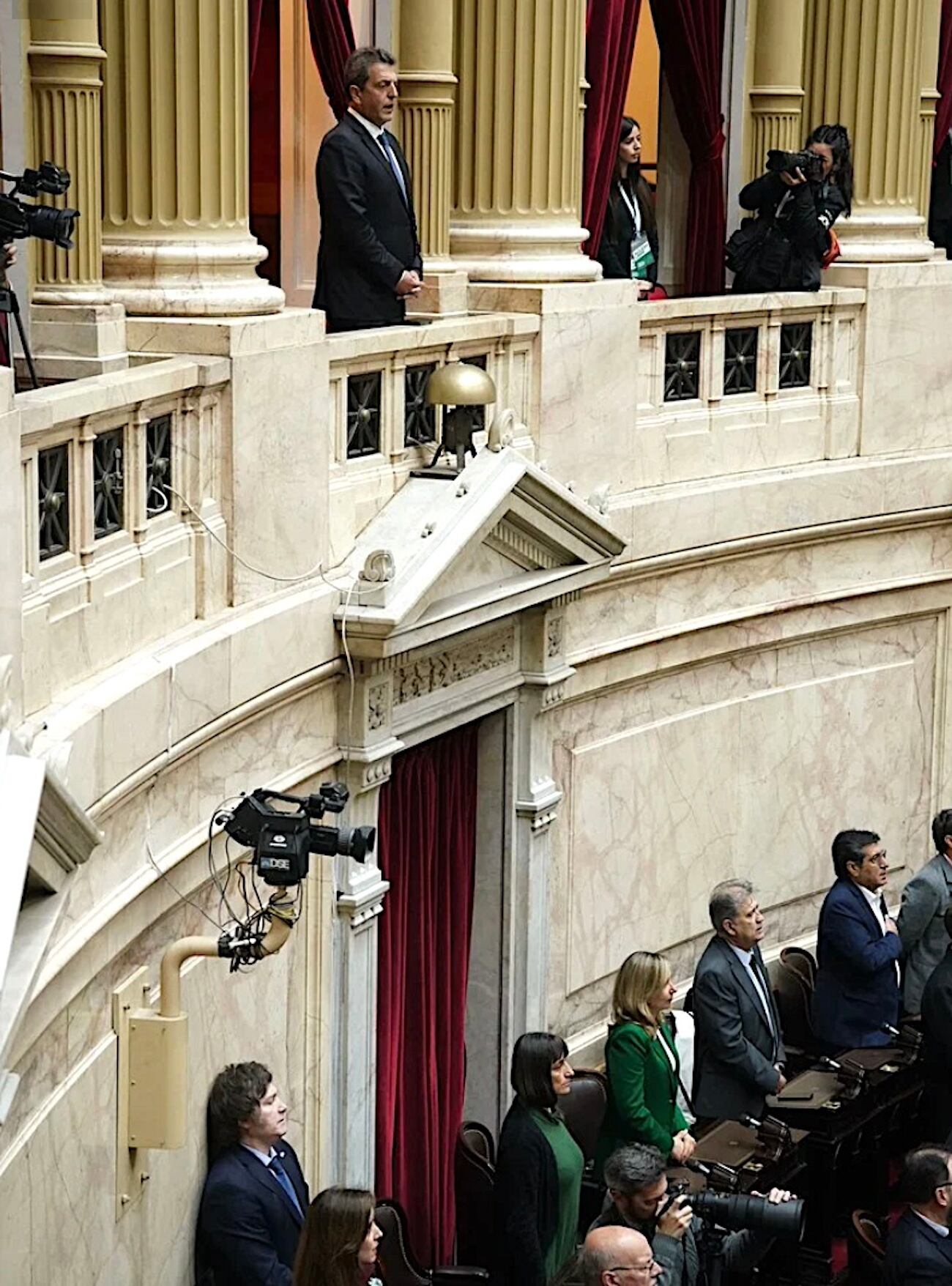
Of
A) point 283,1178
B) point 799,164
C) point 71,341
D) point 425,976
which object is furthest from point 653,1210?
point 799,164

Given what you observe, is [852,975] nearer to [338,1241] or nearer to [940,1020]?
[940,1020]

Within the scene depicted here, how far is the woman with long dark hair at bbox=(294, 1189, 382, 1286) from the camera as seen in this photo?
22.9 feet

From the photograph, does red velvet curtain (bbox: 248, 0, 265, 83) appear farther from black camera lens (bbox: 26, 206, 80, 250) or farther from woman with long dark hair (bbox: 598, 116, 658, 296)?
black camera lens (bbox: 26, 206, 80, 250)

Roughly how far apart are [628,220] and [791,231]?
78 centimetres

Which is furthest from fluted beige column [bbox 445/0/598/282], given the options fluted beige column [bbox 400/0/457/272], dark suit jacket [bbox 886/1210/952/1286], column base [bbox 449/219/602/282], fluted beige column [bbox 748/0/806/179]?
dark suit jacket [bbox 886/1210/952/1286]

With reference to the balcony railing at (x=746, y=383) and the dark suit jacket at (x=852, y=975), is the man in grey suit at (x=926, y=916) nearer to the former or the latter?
the dark suit jacket at (x=852, y=975)

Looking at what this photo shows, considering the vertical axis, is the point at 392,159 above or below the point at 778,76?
below

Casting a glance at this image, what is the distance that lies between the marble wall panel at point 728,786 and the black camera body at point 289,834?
3429 millimetres

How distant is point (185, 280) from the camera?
7789mm

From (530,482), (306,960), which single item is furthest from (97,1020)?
(530,482)

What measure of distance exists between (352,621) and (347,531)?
0.51 m

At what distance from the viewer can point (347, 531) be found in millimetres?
8523

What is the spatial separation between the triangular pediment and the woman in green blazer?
136cm

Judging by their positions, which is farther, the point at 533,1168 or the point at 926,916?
the point at 926,916
